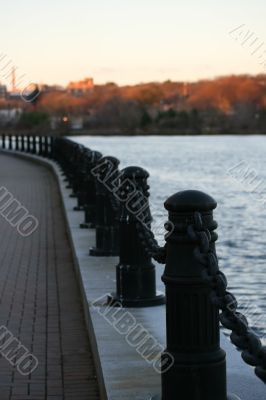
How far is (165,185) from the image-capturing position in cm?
3938

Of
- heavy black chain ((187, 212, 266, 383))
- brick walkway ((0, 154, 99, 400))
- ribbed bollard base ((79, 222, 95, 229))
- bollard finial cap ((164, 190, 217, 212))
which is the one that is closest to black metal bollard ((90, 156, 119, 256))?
brick walkway ((0, 154, 99, 400))

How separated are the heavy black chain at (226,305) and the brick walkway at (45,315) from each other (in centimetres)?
182

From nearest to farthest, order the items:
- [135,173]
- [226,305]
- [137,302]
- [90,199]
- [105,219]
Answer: [226,305], [135,173], [137,302], [105,219], [90,199]

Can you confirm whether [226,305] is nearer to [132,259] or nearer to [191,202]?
[191,202]

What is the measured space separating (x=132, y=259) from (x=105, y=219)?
8.79ft

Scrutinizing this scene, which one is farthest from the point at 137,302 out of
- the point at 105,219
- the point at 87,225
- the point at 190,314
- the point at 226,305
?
the point at 87,225

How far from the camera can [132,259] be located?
24.5ft

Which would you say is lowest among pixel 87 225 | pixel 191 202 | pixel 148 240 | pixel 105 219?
pixel 87 225

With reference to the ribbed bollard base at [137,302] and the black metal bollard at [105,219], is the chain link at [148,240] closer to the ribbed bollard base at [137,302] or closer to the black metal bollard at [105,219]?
the ribbed bollard base at [137,302]

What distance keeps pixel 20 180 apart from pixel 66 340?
2201cm

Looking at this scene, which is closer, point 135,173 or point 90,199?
point 135,173

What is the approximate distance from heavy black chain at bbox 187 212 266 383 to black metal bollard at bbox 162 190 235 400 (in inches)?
4.5

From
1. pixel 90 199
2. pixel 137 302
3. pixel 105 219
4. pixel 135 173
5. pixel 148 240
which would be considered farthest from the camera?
pixel 90 199

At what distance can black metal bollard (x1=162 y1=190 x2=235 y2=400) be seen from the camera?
14.6 ft
